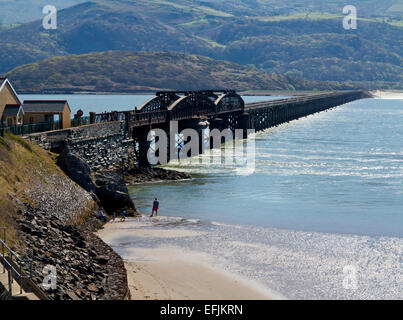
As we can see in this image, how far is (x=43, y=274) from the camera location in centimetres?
2506

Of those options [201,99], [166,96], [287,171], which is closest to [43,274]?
[287,171]

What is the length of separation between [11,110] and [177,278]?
23.1 meters

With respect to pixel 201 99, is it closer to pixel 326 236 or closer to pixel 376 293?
pixel 326 236

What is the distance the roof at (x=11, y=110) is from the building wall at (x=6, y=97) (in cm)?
27

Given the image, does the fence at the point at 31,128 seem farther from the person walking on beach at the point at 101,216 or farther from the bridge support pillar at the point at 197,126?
the bridge support pillar at the point at 197,126

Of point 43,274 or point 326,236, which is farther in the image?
point 326,236

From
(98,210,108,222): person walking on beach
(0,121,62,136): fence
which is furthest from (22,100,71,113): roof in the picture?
(98,210,108,222): person walking on beach

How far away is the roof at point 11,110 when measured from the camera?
46.6 metres

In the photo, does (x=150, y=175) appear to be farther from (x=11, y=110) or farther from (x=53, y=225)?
(x=53, y=225)

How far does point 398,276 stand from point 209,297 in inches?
370

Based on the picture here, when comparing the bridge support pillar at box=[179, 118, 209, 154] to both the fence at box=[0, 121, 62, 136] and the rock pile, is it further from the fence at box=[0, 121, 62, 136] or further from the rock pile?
the rock pile

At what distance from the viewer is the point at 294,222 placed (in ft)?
137

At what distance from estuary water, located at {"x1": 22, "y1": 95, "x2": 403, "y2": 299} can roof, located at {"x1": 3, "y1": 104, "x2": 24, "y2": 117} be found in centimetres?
1085

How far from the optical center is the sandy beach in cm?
2778
